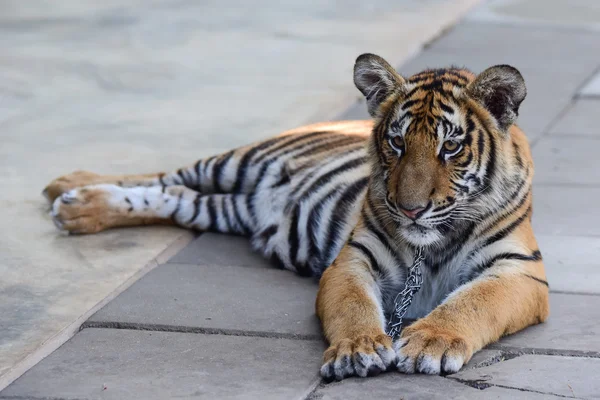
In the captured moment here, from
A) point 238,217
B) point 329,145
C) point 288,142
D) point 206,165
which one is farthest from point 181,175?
point 329,145

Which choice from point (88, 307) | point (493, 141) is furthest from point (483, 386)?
point (88, 307)

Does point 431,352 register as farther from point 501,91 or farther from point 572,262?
point 572,262

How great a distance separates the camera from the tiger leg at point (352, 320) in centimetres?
365

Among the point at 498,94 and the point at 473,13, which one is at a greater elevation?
the point at 498,94

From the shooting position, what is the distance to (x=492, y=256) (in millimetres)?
4184

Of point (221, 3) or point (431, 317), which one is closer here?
point (431, 317)

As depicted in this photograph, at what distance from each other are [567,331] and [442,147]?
2.87 feet

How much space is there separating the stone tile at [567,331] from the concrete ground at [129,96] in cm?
169

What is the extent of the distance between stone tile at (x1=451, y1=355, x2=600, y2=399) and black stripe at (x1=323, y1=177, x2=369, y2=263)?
126 cm

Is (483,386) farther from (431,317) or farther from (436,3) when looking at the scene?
(436,3)

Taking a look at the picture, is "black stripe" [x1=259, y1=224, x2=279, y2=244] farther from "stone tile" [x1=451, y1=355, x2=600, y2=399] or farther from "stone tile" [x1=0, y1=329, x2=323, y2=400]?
"stone tile" [x1=451, y1=355, x2=600, y2=399]

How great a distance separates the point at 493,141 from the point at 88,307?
5.67ft

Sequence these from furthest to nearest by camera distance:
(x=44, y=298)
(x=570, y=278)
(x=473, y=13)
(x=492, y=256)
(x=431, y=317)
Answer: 1. (x=473, y=13)
2. (x=570, y=278)
3. (x=44, y=298)
4. (x=492, y=256)
5. (x=431, y=317)

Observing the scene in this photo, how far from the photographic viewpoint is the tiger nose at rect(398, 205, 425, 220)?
3.89 metres
